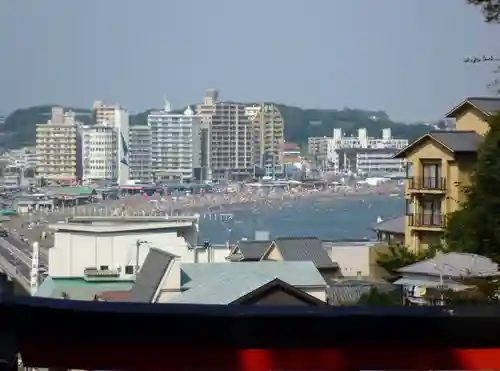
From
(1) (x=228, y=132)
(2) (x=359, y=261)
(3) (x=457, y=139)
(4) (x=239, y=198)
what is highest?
(1) (x=228, y=132)

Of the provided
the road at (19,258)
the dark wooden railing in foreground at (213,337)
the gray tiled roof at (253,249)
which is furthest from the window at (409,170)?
the dark wooden railing in foreground at (213,337)

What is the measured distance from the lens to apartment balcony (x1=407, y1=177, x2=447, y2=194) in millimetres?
4953

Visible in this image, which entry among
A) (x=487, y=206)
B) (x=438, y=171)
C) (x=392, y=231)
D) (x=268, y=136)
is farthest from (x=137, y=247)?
(x=268, y=136)

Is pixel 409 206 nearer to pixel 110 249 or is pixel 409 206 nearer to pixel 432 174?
pixel 432 174

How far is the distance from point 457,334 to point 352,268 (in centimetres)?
462

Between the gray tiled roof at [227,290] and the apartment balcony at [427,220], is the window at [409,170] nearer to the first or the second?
the apartment balcony at [427,220]

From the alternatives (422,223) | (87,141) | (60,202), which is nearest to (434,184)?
(422,223)

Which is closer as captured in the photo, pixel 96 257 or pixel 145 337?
pixel 145 337

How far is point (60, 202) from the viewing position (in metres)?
12.4

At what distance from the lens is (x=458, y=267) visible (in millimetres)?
2795

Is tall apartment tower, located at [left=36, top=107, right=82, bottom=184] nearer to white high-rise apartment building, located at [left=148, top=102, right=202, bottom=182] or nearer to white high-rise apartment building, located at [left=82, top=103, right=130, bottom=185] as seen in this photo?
white high-rise apartment building, located at [left=82, top=103, right=130, bottom=185]

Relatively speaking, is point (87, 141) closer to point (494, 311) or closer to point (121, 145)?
point (121, 145)

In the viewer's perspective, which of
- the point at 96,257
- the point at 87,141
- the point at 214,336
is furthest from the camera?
the point at 87,141

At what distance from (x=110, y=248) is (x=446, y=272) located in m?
2.24
